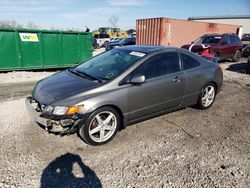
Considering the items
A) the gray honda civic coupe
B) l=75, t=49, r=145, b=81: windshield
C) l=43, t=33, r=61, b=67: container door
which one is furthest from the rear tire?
l=75, t=49, r=145, b=81: windshield

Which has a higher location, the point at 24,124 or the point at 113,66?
the point at 113,66

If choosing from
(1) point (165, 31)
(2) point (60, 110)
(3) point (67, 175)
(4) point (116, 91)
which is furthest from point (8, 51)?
(1) point (165, 31)

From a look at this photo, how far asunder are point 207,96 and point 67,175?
364 centimetres

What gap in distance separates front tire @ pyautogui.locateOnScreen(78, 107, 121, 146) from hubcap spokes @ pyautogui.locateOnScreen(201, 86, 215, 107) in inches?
93.5

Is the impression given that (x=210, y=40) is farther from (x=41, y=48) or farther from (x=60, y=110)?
(x=60, y=110)

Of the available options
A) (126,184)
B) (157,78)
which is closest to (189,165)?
(126,184)

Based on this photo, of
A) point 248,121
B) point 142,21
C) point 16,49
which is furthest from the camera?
point 142,21

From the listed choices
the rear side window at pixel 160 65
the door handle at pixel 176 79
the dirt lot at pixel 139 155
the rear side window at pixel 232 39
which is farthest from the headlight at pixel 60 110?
the rear side window at pixel 232 39

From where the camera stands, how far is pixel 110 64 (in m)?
4.24

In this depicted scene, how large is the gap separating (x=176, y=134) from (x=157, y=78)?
1058mm

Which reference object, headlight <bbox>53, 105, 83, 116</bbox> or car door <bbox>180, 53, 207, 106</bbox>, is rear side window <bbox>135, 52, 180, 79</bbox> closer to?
car door <bbox>180, 53, 207, 106</bbox>

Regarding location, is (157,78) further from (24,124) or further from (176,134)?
(24,124)

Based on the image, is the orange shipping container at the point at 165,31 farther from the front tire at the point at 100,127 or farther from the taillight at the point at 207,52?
the front tire at the point at 100,127

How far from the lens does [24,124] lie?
14.2ft
